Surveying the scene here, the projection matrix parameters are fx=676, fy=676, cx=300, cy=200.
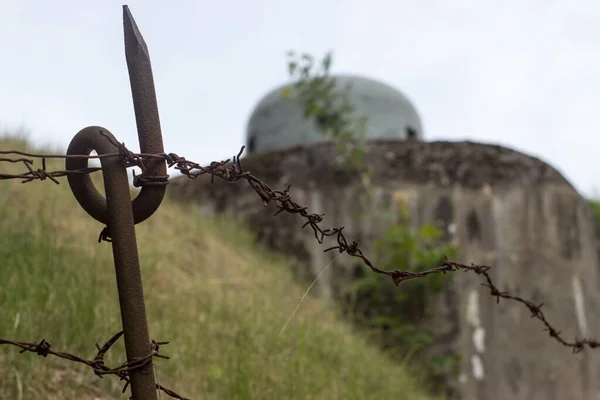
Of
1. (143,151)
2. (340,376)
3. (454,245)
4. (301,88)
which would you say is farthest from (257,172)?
(143,151)

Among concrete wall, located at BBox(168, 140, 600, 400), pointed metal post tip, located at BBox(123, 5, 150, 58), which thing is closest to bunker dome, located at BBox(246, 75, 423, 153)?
concrete wall, located at BBox(168, 140, 600, 400)

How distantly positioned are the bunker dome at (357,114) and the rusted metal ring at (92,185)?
734 cm

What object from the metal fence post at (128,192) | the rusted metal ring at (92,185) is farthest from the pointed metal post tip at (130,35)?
the rusted metal ring at (92,185)

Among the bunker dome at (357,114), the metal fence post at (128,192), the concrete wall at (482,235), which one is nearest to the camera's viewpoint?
the metal fence post at (128,192)

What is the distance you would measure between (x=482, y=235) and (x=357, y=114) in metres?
2.89

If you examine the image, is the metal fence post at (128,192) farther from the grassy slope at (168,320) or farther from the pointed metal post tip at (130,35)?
the grassy slope at (168,320)

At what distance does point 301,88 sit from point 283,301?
278 cm

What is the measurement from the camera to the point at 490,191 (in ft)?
21.7

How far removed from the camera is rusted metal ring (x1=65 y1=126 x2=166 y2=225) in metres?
1.26

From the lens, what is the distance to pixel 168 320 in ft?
10.3

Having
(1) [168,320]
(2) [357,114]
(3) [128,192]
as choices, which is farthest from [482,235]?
(3) [128,192]

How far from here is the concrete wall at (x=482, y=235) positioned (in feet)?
19.8

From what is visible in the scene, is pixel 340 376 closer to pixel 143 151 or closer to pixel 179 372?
pixel 179 372

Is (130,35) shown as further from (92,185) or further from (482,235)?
(482,235)
